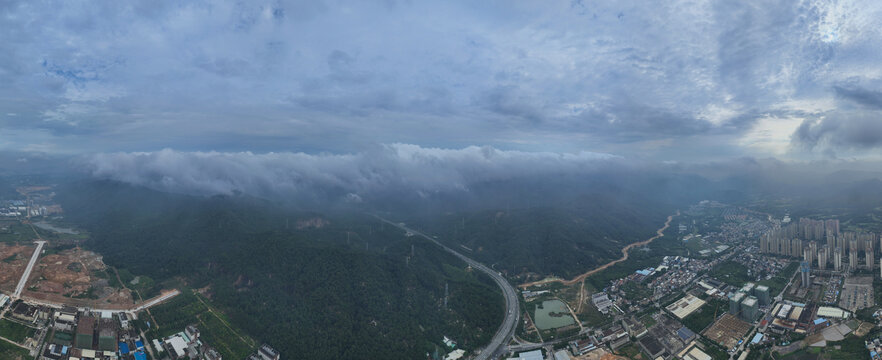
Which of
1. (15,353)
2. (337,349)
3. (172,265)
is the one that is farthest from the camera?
(172,265)

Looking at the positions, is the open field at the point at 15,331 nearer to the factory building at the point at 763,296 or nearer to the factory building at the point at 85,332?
the factory building at the point at 85,332

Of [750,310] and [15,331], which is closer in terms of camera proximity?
[15,331]

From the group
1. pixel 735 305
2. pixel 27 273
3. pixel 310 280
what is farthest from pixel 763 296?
pixel 27 273

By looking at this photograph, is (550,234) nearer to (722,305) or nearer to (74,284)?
(722,305)

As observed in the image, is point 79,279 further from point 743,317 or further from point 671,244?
point 671,244

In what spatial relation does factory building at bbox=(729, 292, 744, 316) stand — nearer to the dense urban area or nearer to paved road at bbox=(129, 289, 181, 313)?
the dense urban area

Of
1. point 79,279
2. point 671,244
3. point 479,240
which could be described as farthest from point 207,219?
point 671,244

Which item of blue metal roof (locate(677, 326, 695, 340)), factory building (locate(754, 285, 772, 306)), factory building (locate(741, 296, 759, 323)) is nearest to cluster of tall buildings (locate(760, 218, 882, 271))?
factory building (locate(754, 285, 772, 306))
